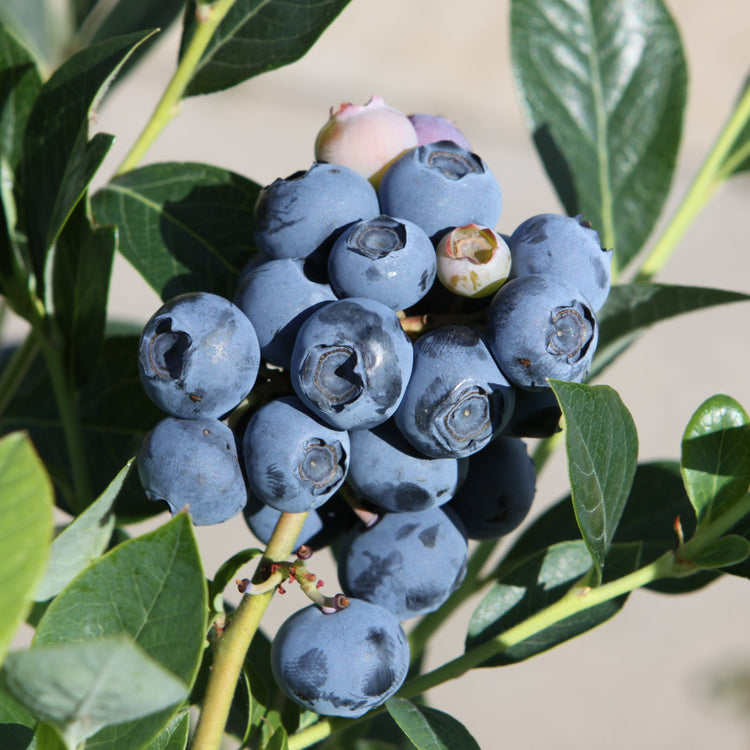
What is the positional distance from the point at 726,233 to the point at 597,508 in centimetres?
342

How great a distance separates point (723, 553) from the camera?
0.55m

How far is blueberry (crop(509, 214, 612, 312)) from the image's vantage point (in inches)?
20.6

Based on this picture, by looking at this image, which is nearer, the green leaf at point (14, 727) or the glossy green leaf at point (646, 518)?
the green leaf at point (14, 727)

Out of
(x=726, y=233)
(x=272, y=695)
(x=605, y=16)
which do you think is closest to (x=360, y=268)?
(x=272, y=695)

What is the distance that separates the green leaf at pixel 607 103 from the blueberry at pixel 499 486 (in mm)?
360

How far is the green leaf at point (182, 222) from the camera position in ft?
2.19

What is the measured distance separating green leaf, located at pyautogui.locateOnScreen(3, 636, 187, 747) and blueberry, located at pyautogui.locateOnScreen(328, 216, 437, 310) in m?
0.23

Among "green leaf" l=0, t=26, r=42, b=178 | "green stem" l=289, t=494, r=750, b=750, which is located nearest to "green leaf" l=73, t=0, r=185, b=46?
"green leaf" l=0, t=26, r=42, b=178

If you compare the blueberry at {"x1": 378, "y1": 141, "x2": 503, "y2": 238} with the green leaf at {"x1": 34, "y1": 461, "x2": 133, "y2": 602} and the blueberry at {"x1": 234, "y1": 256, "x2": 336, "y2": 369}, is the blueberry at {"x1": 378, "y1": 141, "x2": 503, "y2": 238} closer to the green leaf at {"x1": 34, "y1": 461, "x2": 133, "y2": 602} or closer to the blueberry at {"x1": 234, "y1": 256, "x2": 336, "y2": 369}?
the blueberry at {"x1": 234, "y1": 256, "x2": 336, "y2": 369}

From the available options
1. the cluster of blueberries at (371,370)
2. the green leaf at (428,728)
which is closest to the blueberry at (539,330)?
the cluster of blueberries at (371,370)

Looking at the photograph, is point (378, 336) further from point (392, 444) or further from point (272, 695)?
point (272, 695)

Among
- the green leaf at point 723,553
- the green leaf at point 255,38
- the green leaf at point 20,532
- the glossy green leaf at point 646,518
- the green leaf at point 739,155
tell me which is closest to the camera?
the green leaf at point 20,532

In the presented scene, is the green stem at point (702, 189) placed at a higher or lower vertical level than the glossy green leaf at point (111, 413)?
higher

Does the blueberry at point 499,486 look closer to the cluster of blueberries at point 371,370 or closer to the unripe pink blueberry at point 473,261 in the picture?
the cluster of blueberries at point 371,370
